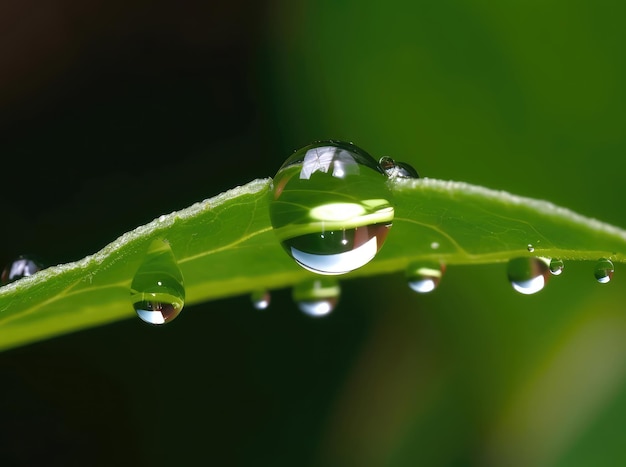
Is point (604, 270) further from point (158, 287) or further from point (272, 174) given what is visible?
point (272, 174)

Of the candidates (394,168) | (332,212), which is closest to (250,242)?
(332,212)

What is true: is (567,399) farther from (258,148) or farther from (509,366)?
(258,148)

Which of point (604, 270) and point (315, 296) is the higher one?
point (315, 296)

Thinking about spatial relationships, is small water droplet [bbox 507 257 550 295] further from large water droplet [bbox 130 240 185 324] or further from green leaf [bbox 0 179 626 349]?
large water droplet [bbox 130 240 185 324]

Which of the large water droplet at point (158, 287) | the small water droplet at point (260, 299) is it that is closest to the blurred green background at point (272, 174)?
the small water droplet at point (260, 299)

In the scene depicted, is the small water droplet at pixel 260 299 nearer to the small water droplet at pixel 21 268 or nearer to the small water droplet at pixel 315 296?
the small water droplet at pixel 315 296

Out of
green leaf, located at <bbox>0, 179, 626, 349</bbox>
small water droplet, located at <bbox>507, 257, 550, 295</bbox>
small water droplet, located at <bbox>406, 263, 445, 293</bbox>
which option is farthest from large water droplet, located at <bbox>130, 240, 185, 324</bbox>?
small water droplet, located at <bbox>507, 257, 550, 295</bbox>

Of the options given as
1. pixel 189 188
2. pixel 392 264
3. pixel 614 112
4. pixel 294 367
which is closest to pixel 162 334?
pixel 294 367
